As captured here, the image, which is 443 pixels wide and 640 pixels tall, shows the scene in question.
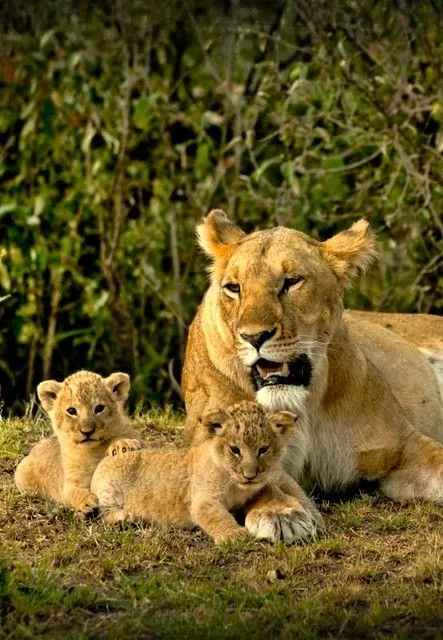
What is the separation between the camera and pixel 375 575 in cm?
500

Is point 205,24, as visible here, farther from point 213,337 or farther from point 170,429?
point 213,337

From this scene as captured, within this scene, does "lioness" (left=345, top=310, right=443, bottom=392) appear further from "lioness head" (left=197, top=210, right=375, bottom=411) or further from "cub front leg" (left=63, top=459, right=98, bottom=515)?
"cub front leg" (left=63, top=459, right=98, bottom=515)

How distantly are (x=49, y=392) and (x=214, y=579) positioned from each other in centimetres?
138

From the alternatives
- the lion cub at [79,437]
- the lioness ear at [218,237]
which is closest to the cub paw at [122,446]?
the lion cub at [79,437]

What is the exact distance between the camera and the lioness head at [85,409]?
19.2 ft

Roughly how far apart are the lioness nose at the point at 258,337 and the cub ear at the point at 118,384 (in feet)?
2.10

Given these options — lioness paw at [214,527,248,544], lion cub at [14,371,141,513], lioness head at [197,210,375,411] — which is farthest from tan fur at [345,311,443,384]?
lioness paw at [214,527,248,544]

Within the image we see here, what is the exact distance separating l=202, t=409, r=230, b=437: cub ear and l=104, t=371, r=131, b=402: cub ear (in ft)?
1.90

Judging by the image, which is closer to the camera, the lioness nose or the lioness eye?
the lioness nose

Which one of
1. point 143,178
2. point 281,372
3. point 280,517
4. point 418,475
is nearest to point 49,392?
point 281,372

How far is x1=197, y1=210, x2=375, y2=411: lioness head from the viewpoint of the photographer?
5.71 m

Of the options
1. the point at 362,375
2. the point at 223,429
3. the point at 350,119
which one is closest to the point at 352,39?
the point at 350,119

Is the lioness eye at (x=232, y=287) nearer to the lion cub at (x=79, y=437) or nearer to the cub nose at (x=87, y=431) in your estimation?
the lion cub at (x=79, y=437)

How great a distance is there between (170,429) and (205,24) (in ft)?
13.3
